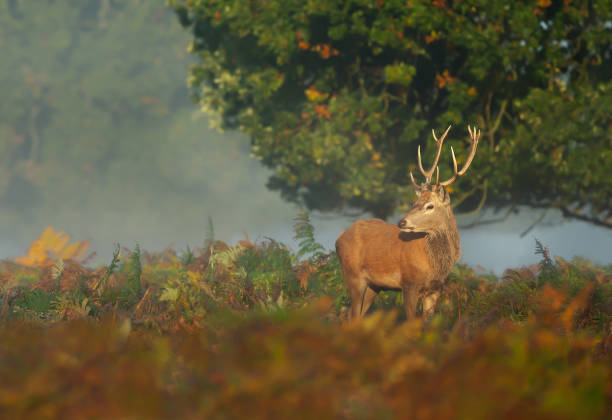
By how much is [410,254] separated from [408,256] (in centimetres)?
4

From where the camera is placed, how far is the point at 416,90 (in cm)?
2050

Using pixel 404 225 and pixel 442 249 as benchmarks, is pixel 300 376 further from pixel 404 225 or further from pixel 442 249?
pixel 442 249

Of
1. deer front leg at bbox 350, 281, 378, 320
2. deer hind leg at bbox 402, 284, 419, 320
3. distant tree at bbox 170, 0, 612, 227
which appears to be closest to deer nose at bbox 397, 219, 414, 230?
deer hind leg at bbox 402, 284, 419, 320

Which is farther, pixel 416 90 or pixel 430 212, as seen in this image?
pixel 416 90

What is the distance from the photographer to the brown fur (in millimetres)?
8172

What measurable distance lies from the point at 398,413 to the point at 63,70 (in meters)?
69.0

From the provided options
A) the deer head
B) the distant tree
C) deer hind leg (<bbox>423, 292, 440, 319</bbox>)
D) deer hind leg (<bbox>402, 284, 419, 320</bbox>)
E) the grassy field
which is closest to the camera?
the grassy field

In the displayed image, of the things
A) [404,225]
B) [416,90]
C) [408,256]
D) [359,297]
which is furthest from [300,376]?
[416,90]

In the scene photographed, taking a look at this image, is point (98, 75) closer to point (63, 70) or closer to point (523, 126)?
point (63, 70)

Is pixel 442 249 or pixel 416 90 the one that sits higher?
pixel 416 90

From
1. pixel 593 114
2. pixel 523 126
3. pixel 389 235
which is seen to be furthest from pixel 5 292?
pixel 593 114

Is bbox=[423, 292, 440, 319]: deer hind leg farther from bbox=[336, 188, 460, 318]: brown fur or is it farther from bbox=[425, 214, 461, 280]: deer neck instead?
bbox=[425, 214, 461, 280]: deer neck

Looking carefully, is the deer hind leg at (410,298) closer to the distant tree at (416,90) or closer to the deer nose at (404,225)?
the deer nose at (404,225)

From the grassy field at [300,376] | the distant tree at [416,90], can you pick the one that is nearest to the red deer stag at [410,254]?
the grassy field at [300,376]
